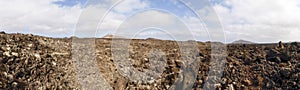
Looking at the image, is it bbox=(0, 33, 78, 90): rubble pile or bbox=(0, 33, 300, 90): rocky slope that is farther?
bbox=(0, 33, 300, 90): rocky slope

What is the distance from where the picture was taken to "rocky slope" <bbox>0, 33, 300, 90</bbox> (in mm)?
13562

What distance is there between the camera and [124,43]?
63.8 ft

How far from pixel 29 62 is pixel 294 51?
35.4 ft

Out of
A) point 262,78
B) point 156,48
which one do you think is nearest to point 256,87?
point 262,78

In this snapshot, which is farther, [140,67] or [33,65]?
[140,67]

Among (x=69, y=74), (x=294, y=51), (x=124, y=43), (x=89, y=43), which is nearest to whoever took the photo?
(x=69, y=74)

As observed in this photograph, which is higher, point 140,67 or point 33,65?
point 33,65

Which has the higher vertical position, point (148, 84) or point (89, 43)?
point (89, 43)

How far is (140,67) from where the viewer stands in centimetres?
1520

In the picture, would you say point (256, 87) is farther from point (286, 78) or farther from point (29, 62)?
point (29, 62)

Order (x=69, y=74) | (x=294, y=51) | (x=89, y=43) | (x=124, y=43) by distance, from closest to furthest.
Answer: (x=69, y=74) → (x=294, y=51) → (x=89, y=43) → (x=124, y=43)

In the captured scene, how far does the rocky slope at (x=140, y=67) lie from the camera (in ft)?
44.5

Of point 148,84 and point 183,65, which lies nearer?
point 148,84

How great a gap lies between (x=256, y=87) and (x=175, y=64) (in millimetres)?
3172
